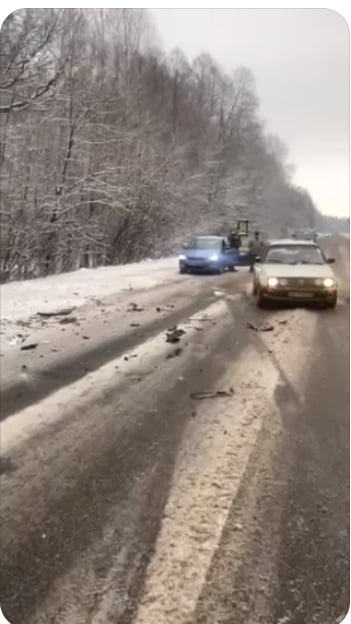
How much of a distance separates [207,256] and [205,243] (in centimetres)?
10

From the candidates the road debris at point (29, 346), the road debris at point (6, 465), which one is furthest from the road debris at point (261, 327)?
the road debris at point (6, 465)

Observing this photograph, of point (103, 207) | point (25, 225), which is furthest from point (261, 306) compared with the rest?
point (25, 225)

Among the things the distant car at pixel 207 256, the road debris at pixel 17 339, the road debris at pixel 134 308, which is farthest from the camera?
the road debris at pixel 134 308

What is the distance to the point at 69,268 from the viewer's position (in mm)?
2041

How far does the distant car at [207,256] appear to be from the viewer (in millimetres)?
1929

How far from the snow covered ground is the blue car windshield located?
132 mm

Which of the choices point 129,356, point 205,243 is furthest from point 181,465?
point 129,356

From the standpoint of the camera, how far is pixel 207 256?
2.11 metres

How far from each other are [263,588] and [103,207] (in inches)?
71.4

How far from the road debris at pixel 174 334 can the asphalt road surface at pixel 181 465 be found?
0.05m

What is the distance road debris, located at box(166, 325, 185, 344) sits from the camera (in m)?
2.73

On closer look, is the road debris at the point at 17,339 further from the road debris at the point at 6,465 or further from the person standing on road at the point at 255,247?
the person standing on road at the point at 255,247

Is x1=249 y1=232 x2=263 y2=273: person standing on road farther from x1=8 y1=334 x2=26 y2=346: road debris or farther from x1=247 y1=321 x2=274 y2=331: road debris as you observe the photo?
x1=8 y1=334 x2=26 y2=346: road debris

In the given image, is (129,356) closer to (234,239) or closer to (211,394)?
(211,394)
